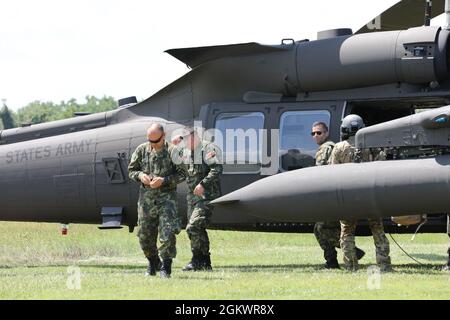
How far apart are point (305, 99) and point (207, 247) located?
2.56m

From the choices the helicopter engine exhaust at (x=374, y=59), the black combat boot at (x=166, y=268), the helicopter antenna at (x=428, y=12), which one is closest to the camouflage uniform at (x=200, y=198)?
the black combat boot at (x=166, y=268)

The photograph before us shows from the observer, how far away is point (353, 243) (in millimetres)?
13391

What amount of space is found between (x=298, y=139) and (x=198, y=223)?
75.1 inches

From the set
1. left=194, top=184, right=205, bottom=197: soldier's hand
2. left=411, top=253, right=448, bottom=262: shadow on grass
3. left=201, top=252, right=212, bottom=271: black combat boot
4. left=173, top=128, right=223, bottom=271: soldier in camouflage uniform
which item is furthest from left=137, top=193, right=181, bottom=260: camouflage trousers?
left=411, top=253, right=448, bottom=262: shadow on grass

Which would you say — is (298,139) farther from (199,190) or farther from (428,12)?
(428,12)

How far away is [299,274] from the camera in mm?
12773

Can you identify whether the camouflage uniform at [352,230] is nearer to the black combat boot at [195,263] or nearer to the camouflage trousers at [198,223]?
the camouflage trousers at [198,223]

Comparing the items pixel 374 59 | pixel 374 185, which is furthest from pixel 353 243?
pixel 374 59

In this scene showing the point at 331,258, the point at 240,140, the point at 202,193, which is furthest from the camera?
the point at 240,140

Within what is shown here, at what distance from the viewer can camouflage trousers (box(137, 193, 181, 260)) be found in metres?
12.5

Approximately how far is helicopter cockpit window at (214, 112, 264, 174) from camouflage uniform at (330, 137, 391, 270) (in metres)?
1.64

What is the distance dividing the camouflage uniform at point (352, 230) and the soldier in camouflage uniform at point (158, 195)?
6.97 ft

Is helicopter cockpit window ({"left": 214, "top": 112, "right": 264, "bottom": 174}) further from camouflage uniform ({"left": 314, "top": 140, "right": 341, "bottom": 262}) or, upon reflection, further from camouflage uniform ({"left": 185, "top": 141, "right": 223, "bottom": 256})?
camouflage uniform ({"left": 314, "top": 140, "right": 341, "bottom": 262})

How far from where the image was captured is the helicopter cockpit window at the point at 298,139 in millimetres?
14484
